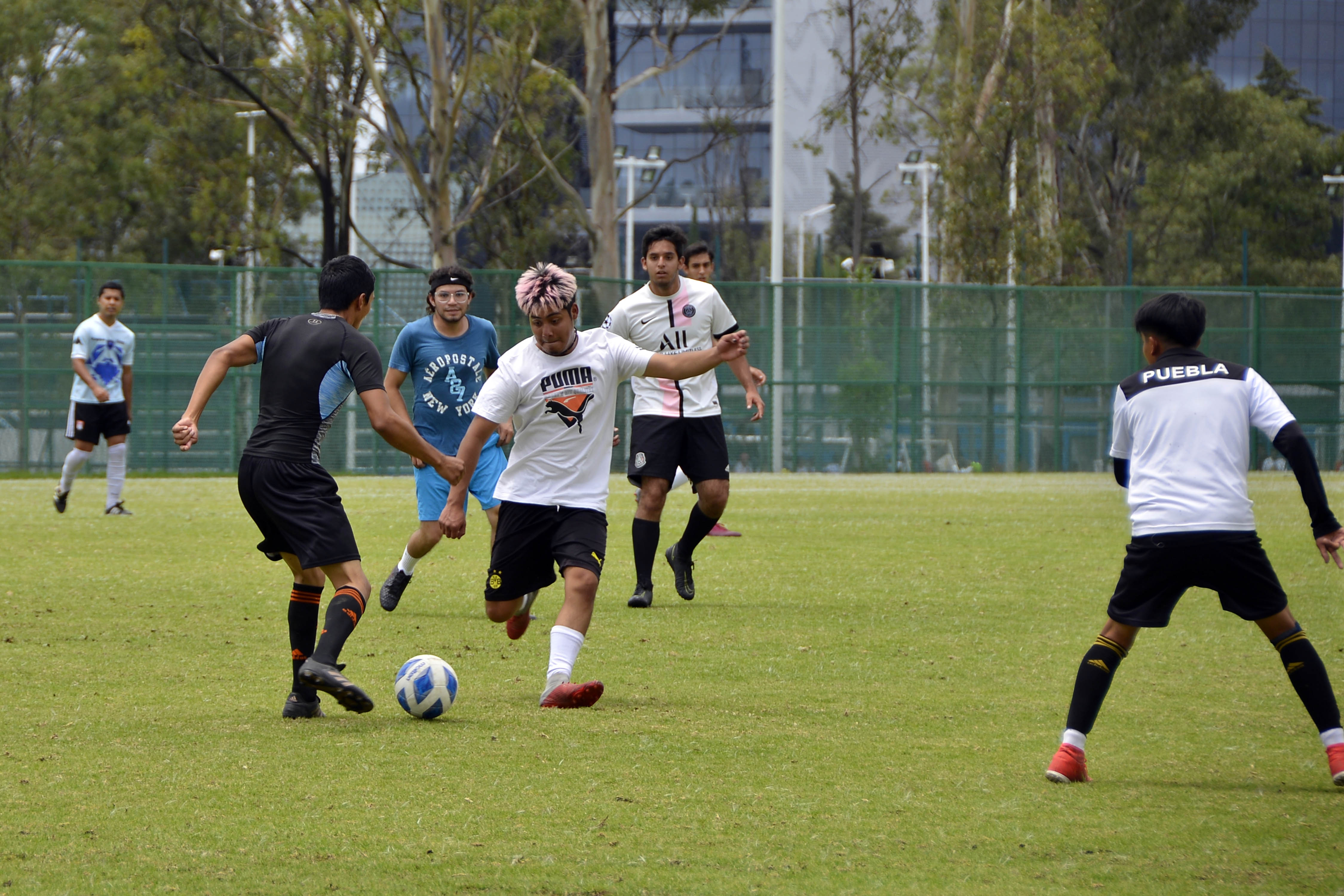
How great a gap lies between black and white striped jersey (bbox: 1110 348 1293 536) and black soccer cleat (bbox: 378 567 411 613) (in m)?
4.86

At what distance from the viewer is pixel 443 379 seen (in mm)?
8914

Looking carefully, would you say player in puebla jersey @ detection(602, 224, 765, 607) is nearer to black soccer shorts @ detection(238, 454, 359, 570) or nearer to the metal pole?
black soccer shorts @ detection(238, 454, 359, 570)

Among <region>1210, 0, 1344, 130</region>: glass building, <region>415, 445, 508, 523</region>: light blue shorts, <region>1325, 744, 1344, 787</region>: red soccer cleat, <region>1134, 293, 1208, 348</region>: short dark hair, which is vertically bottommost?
<region>1325, 744, 1344, 787</region>: red soccer cleat

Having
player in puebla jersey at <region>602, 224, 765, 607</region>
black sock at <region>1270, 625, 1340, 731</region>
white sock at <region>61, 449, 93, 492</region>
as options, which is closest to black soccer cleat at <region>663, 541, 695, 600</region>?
player in puebla jersey at <region>602, 224, 765, 607</region>

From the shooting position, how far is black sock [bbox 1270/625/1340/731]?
188 inches

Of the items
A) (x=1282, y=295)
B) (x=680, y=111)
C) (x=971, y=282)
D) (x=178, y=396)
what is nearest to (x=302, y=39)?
(x=178, y=396)

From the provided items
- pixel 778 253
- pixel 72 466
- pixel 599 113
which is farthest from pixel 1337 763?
pixel 599 113

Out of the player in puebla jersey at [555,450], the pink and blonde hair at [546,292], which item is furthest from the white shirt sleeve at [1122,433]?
the pink and blonde hair at [546,292]

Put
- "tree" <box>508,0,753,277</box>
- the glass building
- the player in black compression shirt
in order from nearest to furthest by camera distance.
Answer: the player in black compression shirt < "tree" <box>508,0,753,277</box> < the glass building

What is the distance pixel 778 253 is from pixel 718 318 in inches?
744

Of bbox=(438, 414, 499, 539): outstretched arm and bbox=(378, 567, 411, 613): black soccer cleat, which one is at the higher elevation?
bbox=(438, 414, 499, 539): outstretched arm

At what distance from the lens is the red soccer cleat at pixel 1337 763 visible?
4.72m

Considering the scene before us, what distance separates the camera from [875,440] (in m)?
24.0

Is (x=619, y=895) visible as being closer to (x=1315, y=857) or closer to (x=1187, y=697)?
(x=1315, y=857)
